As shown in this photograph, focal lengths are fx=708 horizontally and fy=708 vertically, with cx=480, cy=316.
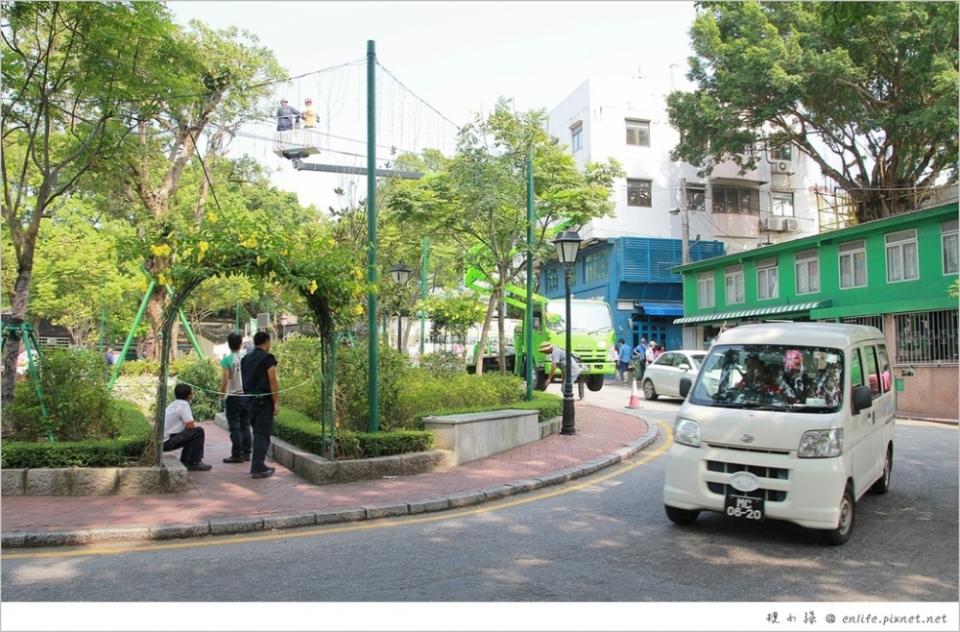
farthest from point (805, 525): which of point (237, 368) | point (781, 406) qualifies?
point (237, 368)

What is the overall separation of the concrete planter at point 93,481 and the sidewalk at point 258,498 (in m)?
0.11

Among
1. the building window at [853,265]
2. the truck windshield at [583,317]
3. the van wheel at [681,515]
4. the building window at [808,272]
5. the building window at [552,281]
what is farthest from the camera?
the building window at [552,281]

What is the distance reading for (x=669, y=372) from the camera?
2088 centimetres

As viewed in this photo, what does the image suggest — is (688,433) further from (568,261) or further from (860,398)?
(568,261)

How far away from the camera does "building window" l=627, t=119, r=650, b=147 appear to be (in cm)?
3572

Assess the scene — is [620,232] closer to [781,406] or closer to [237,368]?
[237,368]

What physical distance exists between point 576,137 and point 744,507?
107 ft

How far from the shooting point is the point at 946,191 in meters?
30.1

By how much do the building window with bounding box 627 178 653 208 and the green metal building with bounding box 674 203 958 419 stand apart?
219 inches

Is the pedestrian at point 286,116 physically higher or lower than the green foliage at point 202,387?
higher

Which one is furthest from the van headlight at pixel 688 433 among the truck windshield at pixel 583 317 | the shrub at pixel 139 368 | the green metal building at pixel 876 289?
the shrub at pixel 139 368

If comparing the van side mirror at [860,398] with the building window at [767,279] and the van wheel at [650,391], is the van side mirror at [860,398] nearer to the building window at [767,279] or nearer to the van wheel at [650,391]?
the van wheel at [650,391]

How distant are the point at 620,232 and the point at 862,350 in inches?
1129

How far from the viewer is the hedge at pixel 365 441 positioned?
30.3ft
